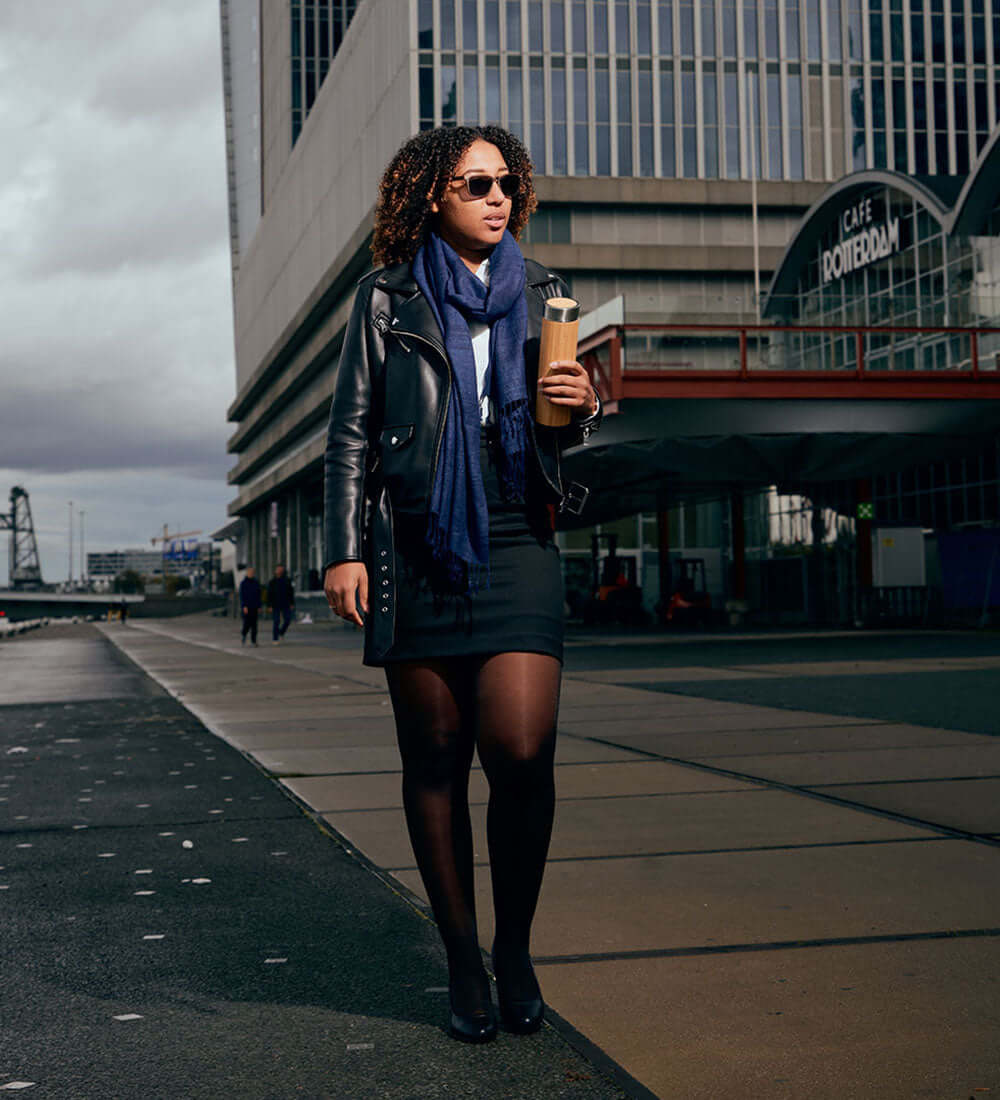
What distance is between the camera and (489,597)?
2.86 m

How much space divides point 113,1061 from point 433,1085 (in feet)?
2.19

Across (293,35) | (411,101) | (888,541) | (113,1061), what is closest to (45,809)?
(113,1061)

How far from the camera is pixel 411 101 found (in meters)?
52.7

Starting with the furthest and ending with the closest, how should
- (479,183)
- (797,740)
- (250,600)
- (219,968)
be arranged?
(250,600) → (797,740) → (219,968) → (479,183)

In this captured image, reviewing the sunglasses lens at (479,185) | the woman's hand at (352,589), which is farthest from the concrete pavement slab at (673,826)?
the sunglasses lens at (479,185)

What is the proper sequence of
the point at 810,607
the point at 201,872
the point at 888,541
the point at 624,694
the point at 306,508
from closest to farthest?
the point at 201,872
the point at 624,694
the point at 888,541
the point at 810,607
the point at 306,508

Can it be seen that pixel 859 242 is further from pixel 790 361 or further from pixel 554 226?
pixel 554 226

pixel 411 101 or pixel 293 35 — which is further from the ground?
pixel 293 35

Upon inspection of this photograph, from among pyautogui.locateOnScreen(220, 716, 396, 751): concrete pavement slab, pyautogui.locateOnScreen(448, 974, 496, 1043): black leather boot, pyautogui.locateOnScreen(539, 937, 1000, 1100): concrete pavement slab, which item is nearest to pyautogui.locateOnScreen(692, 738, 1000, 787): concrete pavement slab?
pyautogui.locateOnScreen(220, 716, 396, 751): concrete pavement slab

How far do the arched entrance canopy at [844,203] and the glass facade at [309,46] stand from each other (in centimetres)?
5178

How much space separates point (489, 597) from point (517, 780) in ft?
1.26

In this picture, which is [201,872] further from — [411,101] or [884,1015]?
[411,101]

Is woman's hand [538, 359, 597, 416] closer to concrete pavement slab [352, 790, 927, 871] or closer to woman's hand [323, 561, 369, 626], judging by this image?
woman's hand [323, 561, 369, 626]

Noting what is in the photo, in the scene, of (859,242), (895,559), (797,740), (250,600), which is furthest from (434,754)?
(859,242)
